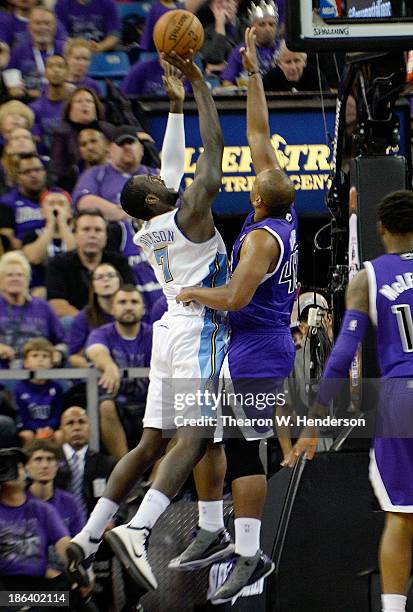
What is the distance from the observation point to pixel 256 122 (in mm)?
5340

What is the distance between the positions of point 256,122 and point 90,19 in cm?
485

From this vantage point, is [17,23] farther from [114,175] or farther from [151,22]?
[114,175]

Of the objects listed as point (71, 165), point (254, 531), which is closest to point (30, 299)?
point (71, 165)

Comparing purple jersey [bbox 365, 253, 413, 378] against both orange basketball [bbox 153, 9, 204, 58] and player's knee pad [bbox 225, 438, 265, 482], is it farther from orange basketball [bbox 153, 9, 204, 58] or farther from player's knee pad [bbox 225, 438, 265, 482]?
orange basketball [bbox 153, 9, 204, 58]

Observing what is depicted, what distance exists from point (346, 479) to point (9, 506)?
1.99 metres

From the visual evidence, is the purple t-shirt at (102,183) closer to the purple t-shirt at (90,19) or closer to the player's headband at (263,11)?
the purple t-shirt at (90,19)

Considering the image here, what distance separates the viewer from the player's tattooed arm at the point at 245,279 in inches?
188

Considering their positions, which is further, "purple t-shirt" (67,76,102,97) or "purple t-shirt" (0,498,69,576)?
"purple t-shirt" (67,76,102,97)

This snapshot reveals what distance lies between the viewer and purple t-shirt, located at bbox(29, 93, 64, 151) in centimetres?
853

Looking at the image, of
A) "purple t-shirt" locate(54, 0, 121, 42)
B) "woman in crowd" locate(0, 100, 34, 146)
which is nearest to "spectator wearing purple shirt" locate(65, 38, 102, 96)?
"woman in crowd" locate(0, 100, 34, 146)

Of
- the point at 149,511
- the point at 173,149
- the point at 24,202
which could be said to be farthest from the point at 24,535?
the point at 24,202

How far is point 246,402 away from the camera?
5023 mm

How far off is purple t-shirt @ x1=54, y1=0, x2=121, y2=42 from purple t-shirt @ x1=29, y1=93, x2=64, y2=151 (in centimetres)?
119

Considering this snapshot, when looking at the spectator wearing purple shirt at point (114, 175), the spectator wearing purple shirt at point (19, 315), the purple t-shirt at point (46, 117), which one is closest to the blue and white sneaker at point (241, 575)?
the spectator wearing purple shirt at point (19, 315)
